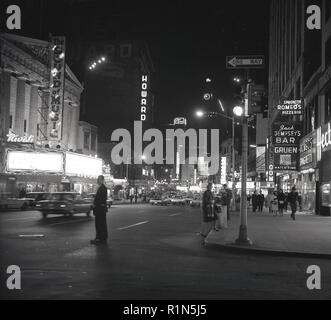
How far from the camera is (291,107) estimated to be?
38219mm

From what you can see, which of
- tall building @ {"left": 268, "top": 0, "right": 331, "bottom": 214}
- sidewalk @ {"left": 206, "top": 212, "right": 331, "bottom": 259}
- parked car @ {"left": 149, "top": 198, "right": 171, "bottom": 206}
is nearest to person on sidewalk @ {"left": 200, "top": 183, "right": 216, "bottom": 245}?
sidewalk @ {"left": 206, "top": 212, "right": 331, "bottom": 259}

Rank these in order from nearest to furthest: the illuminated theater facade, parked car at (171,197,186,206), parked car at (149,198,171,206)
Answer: the illuminated theater facade → parked car at (149,198,171,206) → parked car at (171,197,186,206)

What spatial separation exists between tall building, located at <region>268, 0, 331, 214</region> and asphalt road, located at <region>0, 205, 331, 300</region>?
743 inches

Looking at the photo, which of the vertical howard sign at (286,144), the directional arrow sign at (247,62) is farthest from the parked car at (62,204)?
the directional arrow sign at (247,62)

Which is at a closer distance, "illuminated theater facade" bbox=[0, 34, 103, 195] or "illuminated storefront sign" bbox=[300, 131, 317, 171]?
"illuminated storefront sign" bbox=[300, 131, 317, 171]

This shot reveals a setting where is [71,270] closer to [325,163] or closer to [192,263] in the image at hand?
[192,263]

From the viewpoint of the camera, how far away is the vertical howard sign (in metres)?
38.9

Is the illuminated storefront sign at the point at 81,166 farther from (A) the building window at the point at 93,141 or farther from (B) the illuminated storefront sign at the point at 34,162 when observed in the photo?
(A) the building window at the point at 93,141

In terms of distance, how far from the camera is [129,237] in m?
18.1

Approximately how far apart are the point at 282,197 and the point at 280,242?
18423 millimetres

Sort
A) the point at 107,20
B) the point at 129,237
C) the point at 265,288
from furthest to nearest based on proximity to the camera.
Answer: the point at 107,20 < the point at 129,237 < the point at 265,288

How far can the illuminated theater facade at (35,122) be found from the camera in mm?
44625

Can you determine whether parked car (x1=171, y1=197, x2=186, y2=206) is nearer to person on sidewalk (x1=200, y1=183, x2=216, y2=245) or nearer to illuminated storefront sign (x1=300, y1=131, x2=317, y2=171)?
illuminated storefront sign (x1=300, y1=131, x2=317, y2=171)
